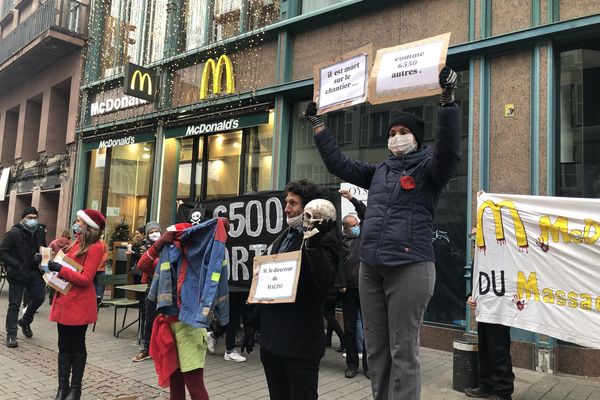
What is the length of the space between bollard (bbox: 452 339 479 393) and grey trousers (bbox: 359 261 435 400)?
2.69m

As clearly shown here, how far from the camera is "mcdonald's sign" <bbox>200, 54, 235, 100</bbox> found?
10.2 meters

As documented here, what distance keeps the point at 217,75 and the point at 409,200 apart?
28.1 feet

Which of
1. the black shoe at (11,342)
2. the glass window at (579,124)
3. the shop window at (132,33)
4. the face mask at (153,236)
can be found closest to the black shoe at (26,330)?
the black shoe at (11,342)

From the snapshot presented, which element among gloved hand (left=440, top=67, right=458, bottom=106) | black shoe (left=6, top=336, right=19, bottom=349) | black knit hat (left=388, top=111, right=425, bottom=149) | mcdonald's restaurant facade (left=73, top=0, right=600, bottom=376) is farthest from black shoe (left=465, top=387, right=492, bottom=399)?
black shoe (left=6, top=336, right=19, bottom=349)

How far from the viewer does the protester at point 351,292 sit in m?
5.72

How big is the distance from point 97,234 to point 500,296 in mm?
4068

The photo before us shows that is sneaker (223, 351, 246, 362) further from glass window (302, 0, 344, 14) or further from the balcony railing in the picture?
the balcony railing

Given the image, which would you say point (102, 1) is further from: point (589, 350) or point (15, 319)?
point (589, 350)

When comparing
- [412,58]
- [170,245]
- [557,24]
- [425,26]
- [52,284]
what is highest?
[425,26]

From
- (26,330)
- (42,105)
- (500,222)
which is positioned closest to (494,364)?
(500,222)

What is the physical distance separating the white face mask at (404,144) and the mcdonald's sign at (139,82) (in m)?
9.99

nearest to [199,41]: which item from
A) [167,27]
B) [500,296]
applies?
[167,27]

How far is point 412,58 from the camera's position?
12.0 ft

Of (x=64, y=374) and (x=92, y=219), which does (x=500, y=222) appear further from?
(x=64, y=374)
